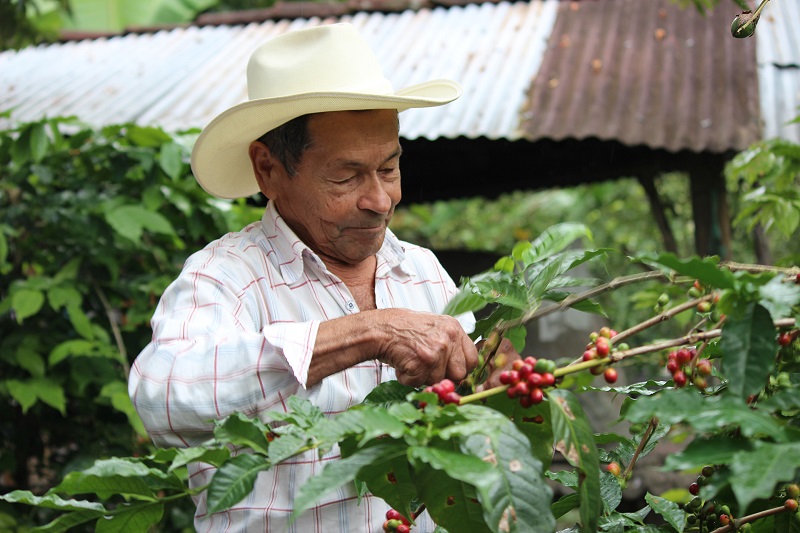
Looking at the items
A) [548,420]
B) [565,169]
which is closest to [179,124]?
[565,169]

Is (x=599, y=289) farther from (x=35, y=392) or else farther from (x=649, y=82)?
(x=649, y=82)

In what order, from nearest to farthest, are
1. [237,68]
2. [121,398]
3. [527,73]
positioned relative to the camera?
[121,398], [527,73], [237,68]

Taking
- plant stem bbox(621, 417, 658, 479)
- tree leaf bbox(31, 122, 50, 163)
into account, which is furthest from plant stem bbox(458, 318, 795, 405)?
tree leaf bbox(31, 122, 50, 163)

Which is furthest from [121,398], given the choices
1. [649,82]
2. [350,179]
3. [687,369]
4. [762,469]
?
[649,82]

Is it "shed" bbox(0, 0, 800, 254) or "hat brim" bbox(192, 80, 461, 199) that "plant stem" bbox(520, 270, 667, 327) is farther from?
"shed" bbox(0, 0, 800, 254)

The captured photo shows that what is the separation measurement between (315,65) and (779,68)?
4211 millimetres

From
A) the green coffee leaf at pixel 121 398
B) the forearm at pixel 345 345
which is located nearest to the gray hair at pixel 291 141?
the forearm at pixel 345 345

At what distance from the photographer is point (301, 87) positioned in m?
2.23

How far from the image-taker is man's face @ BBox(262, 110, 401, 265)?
7.16ft

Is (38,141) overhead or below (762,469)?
overhead

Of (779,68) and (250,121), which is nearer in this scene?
(250,121)

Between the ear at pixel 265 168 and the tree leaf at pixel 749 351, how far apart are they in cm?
143

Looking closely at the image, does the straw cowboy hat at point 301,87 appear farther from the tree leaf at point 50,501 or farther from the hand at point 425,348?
the tree leaf at point 50,501

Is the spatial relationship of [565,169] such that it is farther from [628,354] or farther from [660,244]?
[628,354]
